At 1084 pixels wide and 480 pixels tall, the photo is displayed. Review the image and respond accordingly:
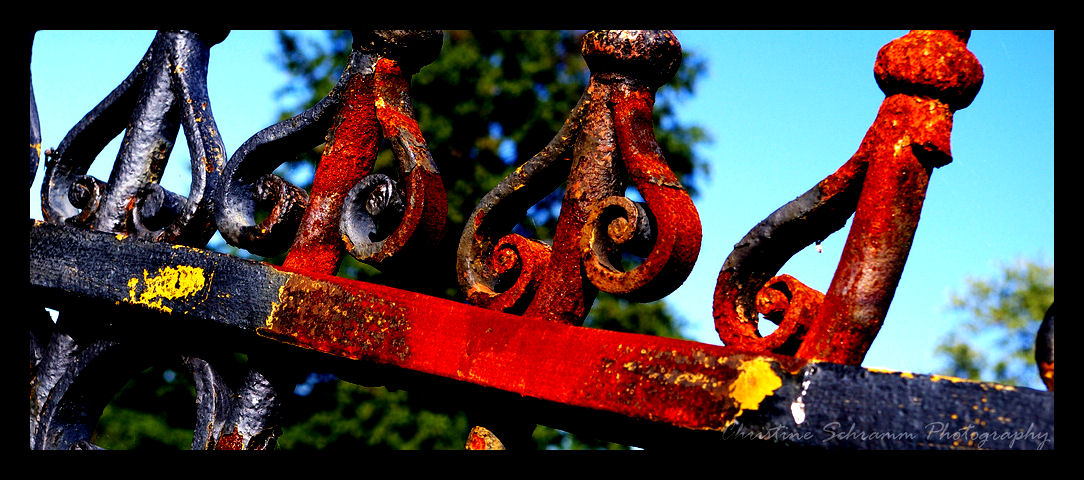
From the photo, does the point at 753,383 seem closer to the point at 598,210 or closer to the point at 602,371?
the point at 602,371

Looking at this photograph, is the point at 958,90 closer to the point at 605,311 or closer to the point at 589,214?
the point at 589,214

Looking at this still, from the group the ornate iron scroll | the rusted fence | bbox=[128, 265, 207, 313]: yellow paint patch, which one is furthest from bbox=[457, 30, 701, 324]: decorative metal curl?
the ornate iron scroll

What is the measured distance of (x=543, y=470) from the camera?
162cm

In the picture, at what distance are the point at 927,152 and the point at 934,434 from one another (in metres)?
0.40

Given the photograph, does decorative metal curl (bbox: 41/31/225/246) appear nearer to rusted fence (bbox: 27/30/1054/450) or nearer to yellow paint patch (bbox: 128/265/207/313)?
rusted fence (bbox: 27/30/1054/450)

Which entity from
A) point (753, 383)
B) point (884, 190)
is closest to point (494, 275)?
point (753, 383)

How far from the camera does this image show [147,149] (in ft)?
8.55

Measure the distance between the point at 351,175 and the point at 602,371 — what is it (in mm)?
854

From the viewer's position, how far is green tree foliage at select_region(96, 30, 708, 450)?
11.5 meters

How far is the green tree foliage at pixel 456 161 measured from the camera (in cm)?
1145

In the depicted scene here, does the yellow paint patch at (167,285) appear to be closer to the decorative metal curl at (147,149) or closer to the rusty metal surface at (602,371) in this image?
the rusty metal surface at (602,371)

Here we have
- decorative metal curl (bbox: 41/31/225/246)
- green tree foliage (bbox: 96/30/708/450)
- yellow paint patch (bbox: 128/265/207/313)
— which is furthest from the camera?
green tree foliage (bbox: 96/30/708/450)

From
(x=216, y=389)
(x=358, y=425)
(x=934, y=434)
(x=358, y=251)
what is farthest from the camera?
(x=358, y=425)
